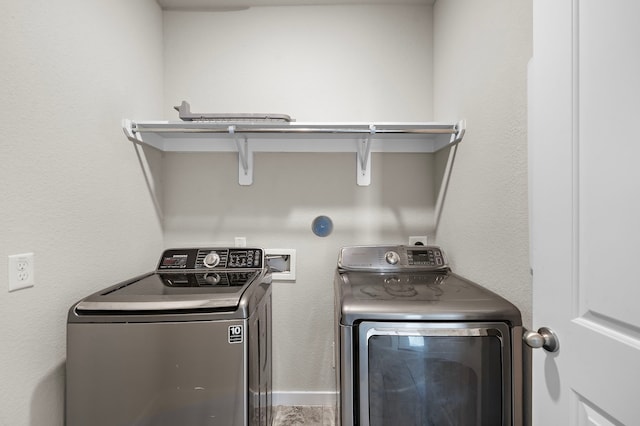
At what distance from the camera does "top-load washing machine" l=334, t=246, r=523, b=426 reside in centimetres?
107

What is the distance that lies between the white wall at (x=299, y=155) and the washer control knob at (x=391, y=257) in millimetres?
277

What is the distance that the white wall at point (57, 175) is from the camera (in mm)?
992

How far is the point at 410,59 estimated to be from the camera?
78.2 inches

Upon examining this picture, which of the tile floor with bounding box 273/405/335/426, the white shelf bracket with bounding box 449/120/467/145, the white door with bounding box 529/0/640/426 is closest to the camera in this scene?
the white door with bounding box 529/0/640/426

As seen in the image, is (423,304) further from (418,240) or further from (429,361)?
(418,240)

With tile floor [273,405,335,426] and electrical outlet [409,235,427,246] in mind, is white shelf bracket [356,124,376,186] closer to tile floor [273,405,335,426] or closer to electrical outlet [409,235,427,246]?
electrical outlet [409,235,427,246]

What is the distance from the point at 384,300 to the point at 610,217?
0.70m

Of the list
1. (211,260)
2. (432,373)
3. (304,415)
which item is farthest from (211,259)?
(432,373)

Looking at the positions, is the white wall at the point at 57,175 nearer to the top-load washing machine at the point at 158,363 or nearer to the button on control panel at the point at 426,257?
the top-load washing machine at the point at 158,363

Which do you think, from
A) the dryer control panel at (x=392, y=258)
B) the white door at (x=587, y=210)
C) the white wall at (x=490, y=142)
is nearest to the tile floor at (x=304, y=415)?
the dryer control panel at (x=392, y=258)

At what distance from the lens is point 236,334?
42.9 inches

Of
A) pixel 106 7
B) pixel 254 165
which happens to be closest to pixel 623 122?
pixel 254 165

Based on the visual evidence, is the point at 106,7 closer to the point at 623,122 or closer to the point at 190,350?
the point at 190,350

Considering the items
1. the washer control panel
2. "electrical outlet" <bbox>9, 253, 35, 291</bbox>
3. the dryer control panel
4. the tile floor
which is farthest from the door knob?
"electrical outlet" <bbox>9, 253, 35, 291</bbox>
